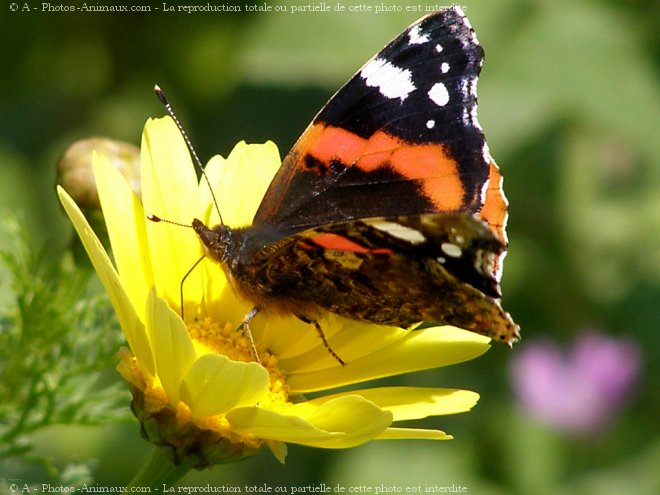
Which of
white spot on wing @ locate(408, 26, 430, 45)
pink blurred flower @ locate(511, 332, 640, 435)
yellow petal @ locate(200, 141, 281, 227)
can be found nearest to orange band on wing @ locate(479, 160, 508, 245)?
white spot on wing @ locate(408, 26, 430, 45)

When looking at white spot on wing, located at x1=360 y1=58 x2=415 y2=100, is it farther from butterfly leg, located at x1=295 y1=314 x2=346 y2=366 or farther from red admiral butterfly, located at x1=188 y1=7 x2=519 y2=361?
butterfly leg, located at x1=295 y1=314 x2=346 y2=366

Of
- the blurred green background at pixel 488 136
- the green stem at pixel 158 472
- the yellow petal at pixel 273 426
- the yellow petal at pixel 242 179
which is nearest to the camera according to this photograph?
the yellow petal at pixel 273 426

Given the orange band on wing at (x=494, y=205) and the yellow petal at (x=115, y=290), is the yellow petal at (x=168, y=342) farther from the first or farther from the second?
the orange band on wing at (x=494, y=205)

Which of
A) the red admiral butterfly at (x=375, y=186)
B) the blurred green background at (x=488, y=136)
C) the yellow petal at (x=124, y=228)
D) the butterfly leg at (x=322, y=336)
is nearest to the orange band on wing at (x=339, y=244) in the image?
the red admiral butterfly at (x=375, y=186)

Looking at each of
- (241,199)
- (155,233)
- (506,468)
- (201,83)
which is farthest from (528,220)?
(155,233)

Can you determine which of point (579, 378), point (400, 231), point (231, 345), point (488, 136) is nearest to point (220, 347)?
point (231, 345)
